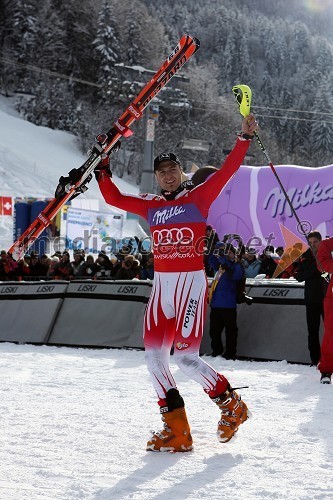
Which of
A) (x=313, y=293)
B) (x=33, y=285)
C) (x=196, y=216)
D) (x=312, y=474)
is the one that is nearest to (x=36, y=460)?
(x=312, y=474)

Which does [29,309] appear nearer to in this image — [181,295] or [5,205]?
[181,295]

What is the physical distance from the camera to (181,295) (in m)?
4.78

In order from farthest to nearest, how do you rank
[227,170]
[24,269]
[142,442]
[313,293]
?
[24,269] < [313,293] < [227,170] < [142,442]

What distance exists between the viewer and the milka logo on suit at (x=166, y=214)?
490cm

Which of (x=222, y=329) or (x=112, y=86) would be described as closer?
Result: (x=222, y=329)

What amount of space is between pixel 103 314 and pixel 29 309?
1414 millimetres

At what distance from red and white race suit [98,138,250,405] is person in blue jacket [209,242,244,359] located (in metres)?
4.63

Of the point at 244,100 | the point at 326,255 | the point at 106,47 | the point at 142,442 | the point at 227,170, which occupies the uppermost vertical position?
the point at 106,47

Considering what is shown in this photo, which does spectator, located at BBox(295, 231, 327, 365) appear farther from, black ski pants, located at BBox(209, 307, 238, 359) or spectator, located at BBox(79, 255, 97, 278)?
spectator, located at BBox(79, 255, 97, 278)

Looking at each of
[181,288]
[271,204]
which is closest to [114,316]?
[181,288]

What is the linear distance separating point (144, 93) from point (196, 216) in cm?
217

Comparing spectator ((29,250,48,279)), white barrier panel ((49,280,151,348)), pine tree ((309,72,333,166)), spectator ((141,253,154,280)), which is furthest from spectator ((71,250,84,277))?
pine tree ((309,72,333,166))

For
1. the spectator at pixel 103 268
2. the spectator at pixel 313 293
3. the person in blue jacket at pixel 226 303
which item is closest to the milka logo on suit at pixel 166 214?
the spectator at pixel 313 293

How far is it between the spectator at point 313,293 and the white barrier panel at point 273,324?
340 millimetres
